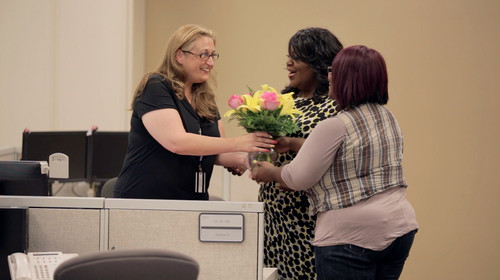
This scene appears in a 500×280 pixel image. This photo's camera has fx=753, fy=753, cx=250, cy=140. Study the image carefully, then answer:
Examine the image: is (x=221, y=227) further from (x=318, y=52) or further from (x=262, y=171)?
(x=318, y=52)

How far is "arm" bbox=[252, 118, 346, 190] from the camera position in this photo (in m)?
2.72

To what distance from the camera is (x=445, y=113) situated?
5.93 m

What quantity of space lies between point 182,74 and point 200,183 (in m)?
0.49

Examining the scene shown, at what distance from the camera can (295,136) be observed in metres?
3.36

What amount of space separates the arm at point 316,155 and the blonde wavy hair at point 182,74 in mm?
642

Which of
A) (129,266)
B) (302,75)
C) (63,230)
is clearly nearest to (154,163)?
(63,230)

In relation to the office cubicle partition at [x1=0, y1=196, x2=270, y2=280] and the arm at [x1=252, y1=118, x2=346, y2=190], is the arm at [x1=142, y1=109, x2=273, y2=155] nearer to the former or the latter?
the arm at [x1=252, y1=118, x2=346, y2=190]

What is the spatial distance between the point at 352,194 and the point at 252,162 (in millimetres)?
621

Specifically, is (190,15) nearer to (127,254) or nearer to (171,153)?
(171,153)

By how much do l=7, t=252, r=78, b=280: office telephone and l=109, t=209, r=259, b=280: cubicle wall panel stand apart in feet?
0.96

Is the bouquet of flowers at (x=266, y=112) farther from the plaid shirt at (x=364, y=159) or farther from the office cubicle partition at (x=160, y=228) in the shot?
the office cubicle partition at (x=160, y=228)

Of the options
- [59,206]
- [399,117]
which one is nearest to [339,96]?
[59,206]

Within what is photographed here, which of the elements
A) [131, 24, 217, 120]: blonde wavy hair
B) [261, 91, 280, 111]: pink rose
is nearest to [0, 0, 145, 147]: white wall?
[131, 24, 217, 120]: blonde wavy hair

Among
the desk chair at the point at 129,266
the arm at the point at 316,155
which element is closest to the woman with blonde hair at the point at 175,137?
the arm at the point at 316,155
